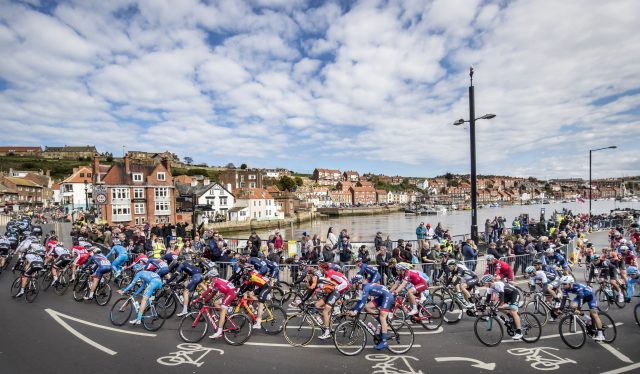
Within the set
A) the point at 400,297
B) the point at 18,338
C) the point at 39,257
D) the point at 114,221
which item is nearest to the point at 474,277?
the point at 400,297

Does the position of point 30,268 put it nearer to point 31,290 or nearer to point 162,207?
point 31,290

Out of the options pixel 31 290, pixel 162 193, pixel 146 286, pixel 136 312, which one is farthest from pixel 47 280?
pixel 162 193

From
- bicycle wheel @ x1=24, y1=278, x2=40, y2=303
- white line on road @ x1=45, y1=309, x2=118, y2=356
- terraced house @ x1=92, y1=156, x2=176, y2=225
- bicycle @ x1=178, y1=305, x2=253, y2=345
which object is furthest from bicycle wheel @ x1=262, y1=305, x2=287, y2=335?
terraced house @ x1=92, y1=156, x2=176, y2=225

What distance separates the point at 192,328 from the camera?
7.96 m

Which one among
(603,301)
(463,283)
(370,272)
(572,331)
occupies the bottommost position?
(603,301)

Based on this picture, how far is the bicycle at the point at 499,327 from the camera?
23.8 ft

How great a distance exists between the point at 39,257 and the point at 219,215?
4939cm

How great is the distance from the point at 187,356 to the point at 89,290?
5.60 meters

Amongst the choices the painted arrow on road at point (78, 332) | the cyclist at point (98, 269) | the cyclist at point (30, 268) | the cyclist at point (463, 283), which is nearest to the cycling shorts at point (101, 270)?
the cyclist at point (98, 269)

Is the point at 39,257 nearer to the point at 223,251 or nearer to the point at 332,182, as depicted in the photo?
the point at 223,251

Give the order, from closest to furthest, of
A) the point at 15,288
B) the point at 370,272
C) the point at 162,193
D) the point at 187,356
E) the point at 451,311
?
the point at 187,356 → the point at 370,272 → the point at 451,311 → the point at 15,288 → the point at 162,193

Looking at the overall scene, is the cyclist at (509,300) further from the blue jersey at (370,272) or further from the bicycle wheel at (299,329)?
the bicycle wheel at (299,329)

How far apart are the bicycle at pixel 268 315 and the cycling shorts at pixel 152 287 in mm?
1965

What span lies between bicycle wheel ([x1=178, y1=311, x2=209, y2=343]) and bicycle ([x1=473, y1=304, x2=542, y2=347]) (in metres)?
5.98
